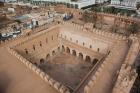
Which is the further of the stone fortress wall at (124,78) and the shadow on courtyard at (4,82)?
the shadow on courtyard at (4,82)

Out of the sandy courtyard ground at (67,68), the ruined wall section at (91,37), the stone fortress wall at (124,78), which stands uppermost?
the ruined wall section at (91,37)

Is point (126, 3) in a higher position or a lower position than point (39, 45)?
higher

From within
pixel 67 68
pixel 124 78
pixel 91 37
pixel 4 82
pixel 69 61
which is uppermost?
pixel 91 37

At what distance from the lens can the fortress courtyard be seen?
1377 centimetres

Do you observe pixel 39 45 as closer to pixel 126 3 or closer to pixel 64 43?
pixel 64 43

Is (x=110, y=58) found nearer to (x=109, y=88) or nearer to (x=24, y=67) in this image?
(x=109, y=88)

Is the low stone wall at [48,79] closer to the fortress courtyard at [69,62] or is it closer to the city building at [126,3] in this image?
the fortress courtyard at [69,62]

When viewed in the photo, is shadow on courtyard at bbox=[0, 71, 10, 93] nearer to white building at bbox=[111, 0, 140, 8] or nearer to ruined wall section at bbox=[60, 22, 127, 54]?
ruined wall section at bbox=[60, 22, 127, 54]

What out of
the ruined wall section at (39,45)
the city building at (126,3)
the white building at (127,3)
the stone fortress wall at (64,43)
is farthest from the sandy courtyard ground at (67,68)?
the white building at (127,3)

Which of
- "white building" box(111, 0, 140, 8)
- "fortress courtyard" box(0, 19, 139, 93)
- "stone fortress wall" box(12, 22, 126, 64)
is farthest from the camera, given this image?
"white building" box(111, 0, 140, 8)

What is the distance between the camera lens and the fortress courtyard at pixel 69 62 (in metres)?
13.8

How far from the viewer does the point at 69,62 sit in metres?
26.7

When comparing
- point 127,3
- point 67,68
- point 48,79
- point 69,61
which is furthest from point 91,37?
point 127,3

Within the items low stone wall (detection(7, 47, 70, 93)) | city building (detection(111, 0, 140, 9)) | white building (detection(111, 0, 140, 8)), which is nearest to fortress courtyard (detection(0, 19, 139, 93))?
low stone wall (detection(7, 47, 70, 93))
